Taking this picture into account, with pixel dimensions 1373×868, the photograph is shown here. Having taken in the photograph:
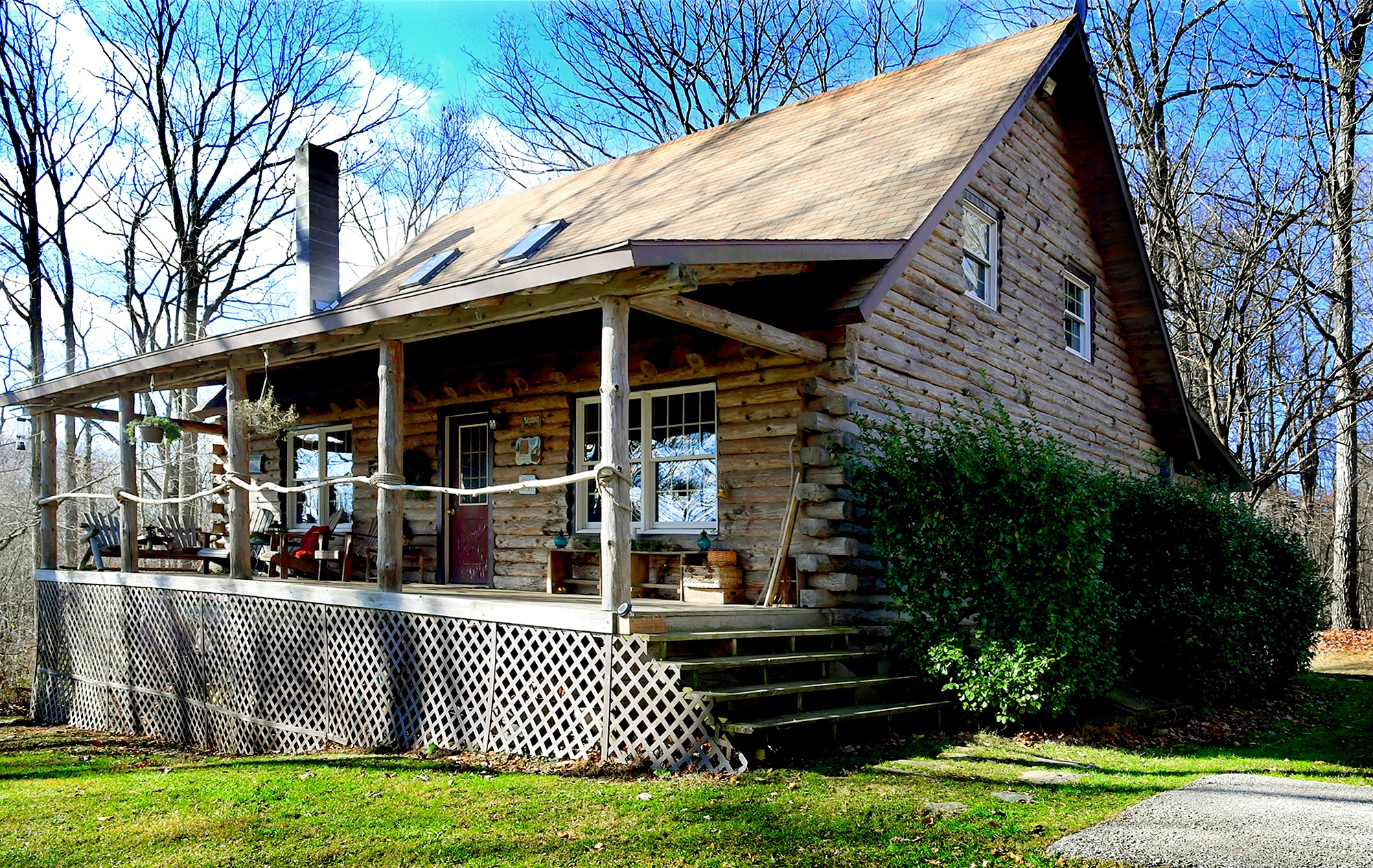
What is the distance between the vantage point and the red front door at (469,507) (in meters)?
12.4

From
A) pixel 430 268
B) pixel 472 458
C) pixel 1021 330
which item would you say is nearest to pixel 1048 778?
pixel 1021 330

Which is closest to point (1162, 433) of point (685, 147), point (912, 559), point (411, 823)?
point (685, 147)

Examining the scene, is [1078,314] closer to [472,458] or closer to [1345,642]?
[472,458]

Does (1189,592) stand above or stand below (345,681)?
above

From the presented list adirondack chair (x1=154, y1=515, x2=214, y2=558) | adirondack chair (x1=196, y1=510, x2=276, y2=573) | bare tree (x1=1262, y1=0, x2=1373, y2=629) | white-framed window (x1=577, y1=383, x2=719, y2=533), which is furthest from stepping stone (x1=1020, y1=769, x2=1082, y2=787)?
bare tree (x1=1262, y1=0, x2=1373, y2=629)

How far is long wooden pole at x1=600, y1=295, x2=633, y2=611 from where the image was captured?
711cm

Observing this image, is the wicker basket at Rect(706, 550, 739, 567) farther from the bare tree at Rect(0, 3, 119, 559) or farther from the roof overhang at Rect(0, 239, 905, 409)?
the bare tree at Rect(0, 3, 119, 559)

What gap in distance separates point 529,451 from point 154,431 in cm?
397

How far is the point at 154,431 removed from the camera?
1130 centimetres

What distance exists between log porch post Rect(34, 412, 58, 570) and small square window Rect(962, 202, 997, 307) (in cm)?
1105

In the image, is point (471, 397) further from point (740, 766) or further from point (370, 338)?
point (740, 766)

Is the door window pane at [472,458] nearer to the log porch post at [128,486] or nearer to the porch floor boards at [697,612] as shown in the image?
the porch floor boards at [697,612]

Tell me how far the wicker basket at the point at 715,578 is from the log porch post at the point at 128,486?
20.9ft

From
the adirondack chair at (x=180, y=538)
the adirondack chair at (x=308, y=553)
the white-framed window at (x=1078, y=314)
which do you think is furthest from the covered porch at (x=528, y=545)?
the white-framed window at (x=1078, y=314)
